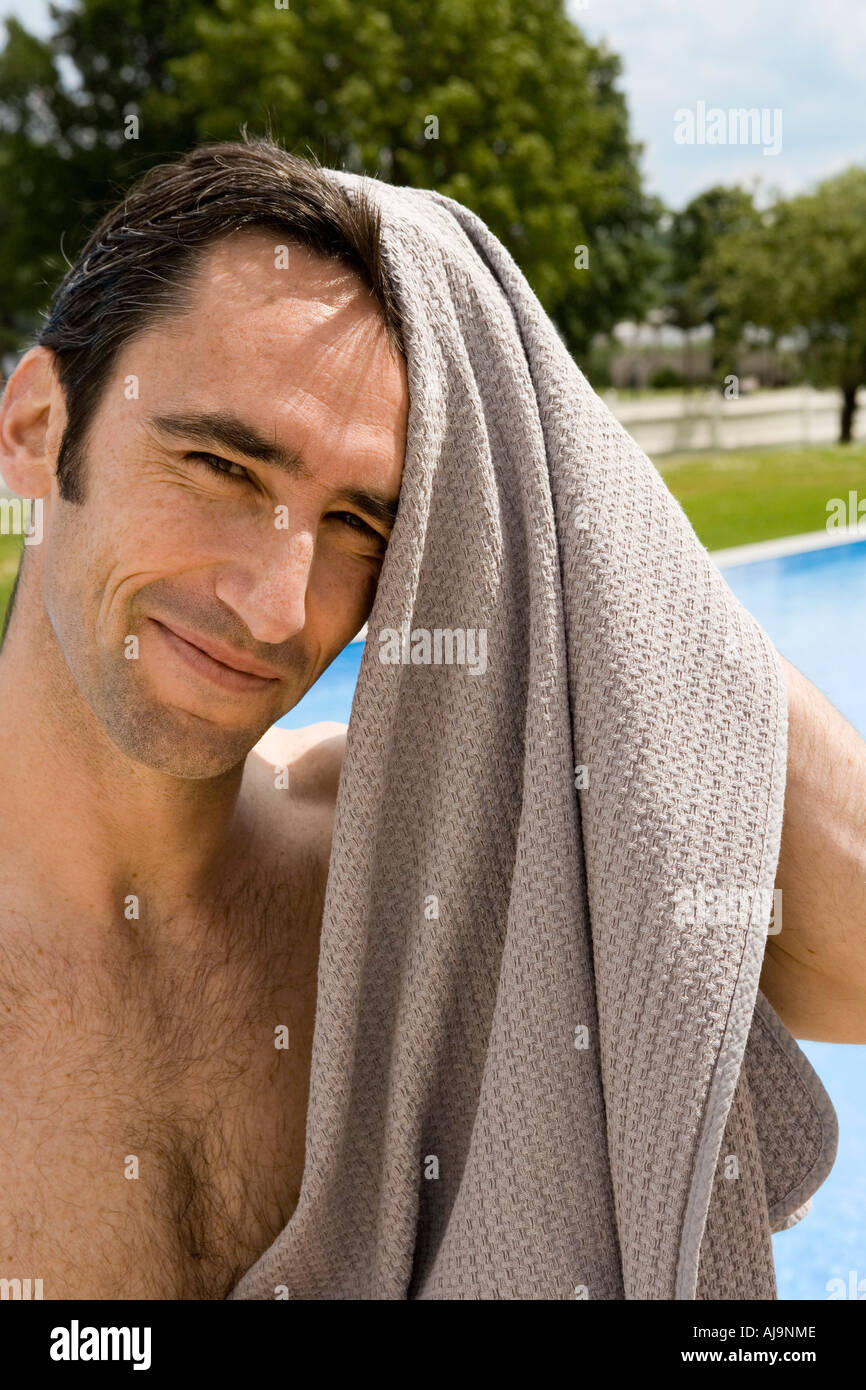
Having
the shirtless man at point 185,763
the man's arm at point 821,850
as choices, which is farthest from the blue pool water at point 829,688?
the shirtless man at point 185,763

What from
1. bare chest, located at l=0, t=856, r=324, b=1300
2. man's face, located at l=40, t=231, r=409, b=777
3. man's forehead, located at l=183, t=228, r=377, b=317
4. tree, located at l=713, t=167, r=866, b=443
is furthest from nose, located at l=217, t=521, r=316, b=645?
tree, located at l=713, t=167, r=866, b=443

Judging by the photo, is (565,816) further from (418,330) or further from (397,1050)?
(418,330)

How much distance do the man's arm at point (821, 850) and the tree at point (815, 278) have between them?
1699cm

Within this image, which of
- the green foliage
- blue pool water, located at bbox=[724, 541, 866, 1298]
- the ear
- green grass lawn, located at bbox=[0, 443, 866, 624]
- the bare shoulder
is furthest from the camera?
the green foliage

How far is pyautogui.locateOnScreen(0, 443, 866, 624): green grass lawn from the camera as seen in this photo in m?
9.32

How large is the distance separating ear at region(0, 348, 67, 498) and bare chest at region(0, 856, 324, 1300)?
446 millimetres

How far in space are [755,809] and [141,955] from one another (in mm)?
656

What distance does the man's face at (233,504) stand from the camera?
105 cm

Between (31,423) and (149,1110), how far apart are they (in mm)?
699

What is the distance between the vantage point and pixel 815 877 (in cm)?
108

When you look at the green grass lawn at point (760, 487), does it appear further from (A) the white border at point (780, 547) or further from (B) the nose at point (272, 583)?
(B) the nose at point (272, 583)

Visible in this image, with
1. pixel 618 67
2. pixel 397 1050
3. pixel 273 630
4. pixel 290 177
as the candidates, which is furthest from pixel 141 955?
pixel 618 67

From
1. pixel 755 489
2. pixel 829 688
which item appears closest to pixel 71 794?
pixel 829 688

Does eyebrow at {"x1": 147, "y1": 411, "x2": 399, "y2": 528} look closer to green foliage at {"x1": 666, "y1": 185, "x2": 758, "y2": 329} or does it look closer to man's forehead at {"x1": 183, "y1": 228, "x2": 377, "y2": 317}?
man's forehead at {"x1": 183, "y1": 228, "x2": 377, "y2": 317}
